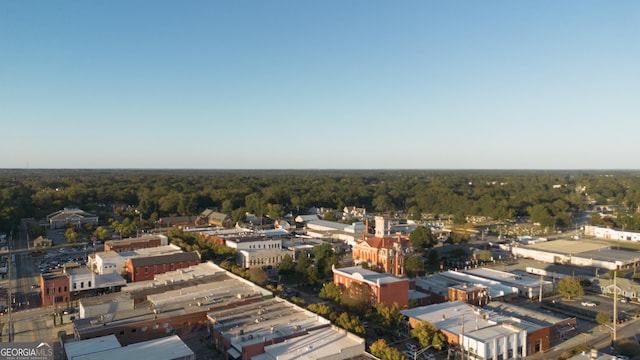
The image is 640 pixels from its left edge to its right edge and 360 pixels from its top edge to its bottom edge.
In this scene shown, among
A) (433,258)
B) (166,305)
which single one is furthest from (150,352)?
(433,258)

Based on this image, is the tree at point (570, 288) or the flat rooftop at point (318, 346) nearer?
the flat rooftop at point (318, 346)

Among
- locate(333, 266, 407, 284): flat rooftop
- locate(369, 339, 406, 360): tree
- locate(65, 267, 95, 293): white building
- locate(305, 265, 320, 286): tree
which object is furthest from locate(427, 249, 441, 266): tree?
locate(65, 267, 95, 293): white building

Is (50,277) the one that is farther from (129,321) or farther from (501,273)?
(501,273)

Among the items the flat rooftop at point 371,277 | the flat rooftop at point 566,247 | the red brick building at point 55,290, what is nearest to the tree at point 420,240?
the flat rooftop at point 566,247

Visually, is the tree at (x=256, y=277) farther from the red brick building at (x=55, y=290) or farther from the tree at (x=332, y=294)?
the red brick building at (x=55, y=290)

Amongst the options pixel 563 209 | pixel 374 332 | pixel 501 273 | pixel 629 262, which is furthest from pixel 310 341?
pixel 563 209

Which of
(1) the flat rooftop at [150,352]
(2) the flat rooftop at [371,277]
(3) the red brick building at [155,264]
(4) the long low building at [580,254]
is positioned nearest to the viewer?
(1) the flat rooftop at [150,352]
